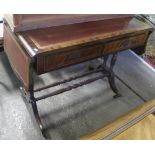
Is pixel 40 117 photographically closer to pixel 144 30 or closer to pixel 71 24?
pixel 71 24

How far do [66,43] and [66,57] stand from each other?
87 mm

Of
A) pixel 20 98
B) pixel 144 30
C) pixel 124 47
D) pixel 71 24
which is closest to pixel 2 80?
pixel 20 98

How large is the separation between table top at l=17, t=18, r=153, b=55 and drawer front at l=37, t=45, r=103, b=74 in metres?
0.05

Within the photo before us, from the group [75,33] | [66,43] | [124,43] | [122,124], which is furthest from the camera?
[124,43]

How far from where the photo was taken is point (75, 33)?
137cm

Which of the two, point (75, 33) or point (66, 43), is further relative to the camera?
point (75, 33)

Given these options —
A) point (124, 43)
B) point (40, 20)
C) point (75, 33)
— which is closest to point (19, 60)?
point (40, 20)

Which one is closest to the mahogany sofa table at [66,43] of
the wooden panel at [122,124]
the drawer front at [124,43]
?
the drawer front at [124,43]

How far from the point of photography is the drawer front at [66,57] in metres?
1.22

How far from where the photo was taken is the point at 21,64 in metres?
1.36

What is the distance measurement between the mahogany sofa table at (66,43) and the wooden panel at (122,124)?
478 millimetres

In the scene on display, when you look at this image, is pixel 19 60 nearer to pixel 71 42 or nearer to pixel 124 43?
pixel 71 42

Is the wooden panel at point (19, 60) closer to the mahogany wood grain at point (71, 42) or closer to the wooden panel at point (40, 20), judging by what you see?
the mahogany wood grain at point (71, 42)

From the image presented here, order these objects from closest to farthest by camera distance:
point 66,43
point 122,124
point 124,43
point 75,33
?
1. point 122,124
2. point 66,43
3. point 75,33
4. point 124,43
